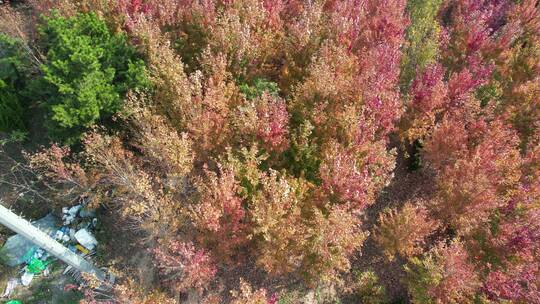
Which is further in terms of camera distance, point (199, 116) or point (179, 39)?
point (179, 39)

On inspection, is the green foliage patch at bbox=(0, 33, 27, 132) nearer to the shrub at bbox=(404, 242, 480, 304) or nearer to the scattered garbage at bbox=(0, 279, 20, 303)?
the scattered garbage at bbox=(0, 279, 20, 303)

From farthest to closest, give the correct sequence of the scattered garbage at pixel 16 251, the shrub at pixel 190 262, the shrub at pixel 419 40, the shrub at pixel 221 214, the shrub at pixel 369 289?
1. the shrub at pixel 419 40
2. the shrub at pixel 369 289
3. the scattered garbage at pixel 16 251
4. the shrub at pixel 190 262
5. the shrub at pixel 221 214

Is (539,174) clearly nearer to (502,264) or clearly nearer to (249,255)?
(502,264)

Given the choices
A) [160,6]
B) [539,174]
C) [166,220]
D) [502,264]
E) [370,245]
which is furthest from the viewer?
[370,245]

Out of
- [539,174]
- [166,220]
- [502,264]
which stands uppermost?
[539,174]

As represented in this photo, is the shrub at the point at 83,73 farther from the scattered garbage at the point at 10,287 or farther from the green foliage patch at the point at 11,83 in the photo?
the scattered garbage at the point at 10,287

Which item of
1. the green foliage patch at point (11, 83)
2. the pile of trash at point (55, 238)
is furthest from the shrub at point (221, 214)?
the green foliage patch at point (11, 83)

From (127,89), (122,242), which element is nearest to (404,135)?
(127,89)

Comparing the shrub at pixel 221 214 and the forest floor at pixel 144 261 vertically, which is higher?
the shrub at pixel 221 214
